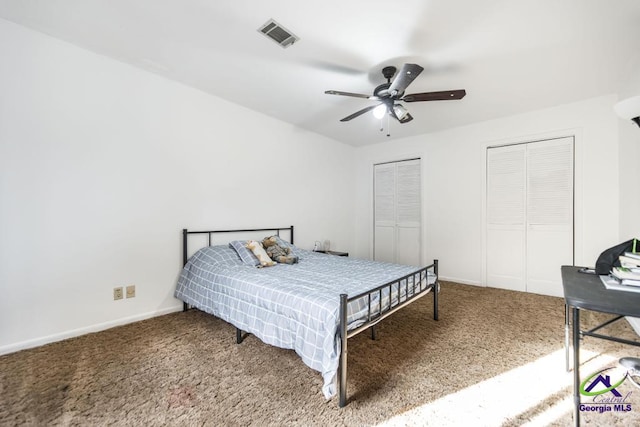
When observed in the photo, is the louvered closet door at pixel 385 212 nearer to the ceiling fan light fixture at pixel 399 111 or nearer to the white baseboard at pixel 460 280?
the white baseboard at pixel 460 280

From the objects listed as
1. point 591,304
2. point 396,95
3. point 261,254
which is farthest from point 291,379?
point 396,95

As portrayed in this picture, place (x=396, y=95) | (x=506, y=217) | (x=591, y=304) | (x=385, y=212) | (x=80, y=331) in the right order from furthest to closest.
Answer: (x=385, y=212) → (x=506, y=217) → (x=396, y=95) → (x=80, y=331) → (x=591, y=304)

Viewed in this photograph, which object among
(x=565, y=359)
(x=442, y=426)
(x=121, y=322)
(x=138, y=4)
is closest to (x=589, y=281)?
(x=565, y=359)

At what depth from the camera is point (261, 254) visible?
3.01 meters

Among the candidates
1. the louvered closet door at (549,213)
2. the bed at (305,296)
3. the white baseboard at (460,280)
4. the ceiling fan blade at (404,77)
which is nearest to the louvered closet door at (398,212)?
the white baseboard at (460,280)

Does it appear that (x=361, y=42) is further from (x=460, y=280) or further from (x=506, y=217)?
(x=460, y=280)

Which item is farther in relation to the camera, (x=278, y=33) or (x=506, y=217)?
(x=506, y=217)

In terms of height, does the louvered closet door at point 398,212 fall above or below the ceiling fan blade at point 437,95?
below

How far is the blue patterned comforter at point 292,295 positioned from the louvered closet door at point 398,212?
6.99ft

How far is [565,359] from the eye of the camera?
1979 mm

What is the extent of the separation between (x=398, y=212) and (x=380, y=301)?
3319mm

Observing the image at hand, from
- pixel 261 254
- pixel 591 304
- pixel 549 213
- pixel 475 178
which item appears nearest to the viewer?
pixel 591 304

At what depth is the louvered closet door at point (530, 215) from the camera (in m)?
3.56

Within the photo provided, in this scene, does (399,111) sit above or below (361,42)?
below
